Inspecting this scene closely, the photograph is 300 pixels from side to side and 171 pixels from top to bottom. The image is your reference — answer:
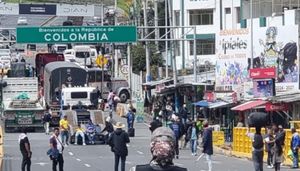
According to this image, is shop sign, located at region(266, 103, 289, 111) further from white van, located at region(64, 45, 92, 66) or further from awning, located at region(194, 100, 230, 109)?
white van, located at region(64, 45, 92, 66)

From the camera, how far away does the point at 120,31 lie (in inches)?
2260

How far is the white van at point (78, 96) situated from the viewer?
199ft

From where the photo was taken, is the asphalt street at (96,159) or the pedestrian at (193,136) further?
the pedestrian at (193,136)

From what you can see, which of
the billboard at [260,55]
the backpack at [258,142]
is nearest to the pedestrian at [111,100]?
the billboard at [260,55]

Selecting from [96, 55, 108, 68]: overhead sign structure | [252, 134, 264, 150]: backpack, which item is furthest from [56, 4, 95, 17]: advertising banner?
[252, 134, 264, 150]: backpack

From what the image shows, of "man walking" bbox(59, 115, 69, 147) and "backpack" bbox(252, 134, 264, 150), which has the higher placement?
"backpack" bbox(252, 134, 264, 150)

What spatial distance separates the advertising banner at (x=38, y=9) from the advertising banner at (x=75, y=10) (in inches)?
37.9

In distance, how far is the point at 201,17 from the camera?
88062 millimetres

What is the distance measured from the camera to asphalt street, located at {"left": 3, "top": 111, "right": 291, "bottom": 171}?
116 ft

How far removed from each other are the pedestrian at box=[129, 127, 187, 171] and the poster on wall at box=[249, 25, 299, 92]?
35.7m

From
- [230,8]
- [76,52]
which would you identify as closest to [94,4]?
[76,52]

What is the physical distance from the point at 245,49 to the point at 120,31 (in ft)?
30.3

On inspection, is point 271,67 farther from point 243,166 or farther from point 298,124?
point 243,166

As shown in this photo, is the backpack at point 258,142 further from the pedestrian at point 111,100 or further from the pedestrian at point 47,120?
the pedestrian at point 111,100
